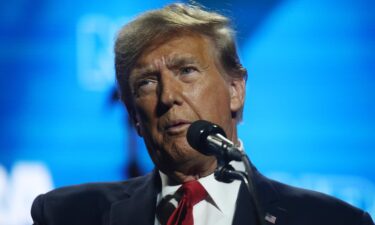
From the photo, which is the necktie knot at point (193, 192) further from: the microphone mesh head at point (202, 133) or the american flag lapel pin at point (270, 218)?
the microphone mesh head at point (202, 133)

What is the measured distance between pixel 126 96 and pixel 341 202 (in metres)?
0.77

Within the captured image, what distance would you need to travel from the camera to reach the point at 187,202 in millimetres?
2088

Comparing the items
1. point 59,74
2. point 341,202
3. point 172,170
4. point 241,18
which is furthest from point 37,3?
point 341,202

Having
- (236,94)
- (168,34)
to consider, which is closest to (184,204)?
(236,94)

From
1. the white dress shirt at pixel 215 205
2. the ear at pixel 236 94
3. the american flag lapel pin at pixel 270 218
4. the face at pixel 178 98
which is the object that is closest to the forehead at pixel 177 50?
the face at pixel 178 98

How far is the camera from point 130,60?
88.4 inches

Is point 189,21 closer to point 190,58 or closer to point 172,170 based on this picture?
point 190,58

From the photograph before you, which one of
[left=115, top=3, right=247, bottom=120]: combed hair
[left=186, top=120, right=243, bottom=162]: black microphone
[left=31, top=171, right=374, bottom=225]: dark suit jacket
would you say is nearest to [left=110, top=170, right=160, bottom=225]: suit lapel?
[left=31, top=171, right=374, bottom=225]: dark suit jacket

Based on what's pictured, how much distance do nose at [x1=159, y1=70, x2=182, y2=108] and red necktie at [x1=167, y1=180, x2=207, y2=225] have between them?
263 millimetres

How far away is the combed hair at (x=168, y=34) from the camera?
2.21 metres

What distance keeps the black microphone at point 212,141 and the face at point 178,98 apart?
37 cm

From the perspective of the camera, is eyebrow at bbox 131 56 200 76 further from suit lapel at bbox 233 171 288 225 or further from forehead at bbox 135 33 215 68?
suit lapel at bbox 233 171 288 225

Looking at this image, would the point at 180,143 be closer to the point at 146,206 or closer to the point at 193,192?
the point at 193,192

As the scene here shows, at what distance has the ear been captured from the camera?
7.36ft
